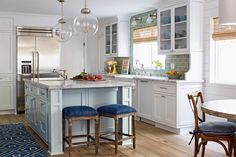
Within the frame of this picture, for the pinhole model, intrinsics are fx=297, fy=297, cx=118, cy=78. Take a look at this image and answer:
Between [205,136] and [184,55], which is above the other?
[184,55]

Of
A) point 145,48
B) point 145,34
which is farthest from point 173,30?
point 145,48

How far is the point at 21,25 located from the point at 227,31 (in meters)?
4.93

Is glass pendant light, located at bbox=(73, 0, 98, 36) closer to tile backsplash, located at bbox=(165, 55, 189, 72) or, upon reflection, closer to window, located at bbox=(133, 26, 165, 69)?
tile backsplash, located at bbox=(165, 55, 189, 72)

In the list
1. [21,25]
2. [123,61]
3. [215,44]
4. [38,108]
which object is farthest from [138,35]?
[38,108]

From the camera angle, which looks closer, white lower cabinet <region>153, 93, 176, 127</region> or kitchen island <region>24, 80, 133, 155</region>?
kitchen island <region>24, 80, 133, 155</region>

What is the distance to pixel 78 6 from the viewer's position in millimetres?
6395

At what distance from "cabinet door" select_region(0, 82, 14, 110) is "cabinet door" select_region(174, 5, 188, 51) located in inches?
167

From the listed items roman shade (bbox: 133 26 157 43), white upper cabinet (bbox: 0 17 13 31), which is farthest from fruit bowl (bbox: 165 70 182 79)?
white upper cabinet (bbox: 0 17 13 31)

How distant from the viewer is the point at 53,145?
4.10 metres

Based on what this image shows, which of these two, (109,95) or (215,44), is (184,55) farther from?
(109,95)

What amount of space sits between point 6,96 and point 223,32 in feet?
17.1

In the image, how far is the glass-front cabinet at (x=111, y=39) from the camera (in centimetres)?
779

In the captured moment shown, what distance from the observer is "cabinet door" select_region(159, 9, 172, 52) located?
5.68 meters

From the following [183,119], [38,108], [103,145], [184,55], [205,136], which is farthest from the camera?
[184,55]
